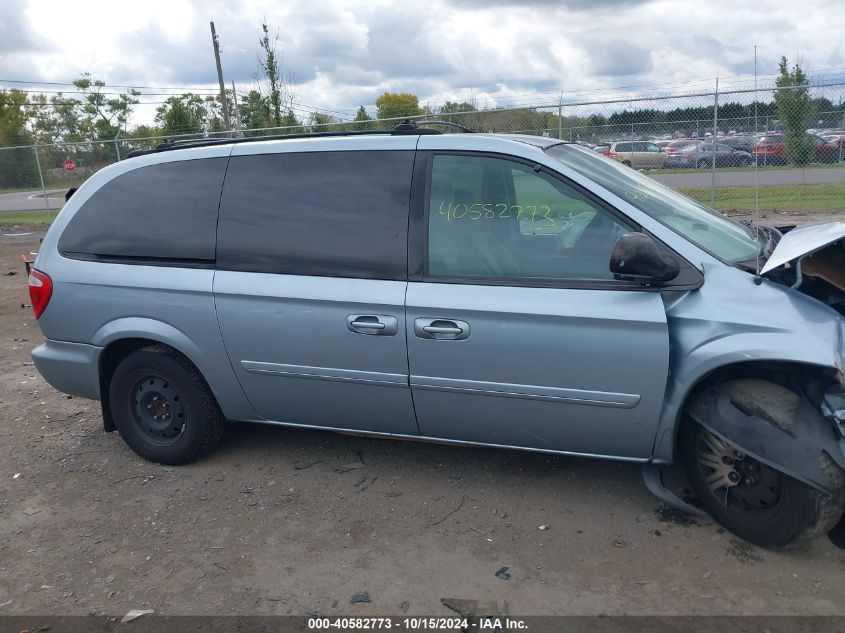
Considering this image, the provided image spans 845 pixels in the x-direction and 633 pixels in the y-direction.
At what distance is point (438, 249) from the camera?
356 centimetres

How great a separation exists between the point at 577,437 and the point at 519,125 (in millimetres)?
10582

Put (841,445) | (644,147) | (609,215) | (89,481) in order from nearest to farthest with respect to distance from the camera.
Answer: (841,445) → (609,215) → (89,481) → (644,147)

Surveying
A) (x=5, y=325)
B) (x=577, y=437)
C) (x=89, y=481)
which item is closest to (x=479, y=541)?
(x=577, y=437)

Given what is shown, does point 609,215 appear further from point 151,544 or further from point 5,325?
point 5,325

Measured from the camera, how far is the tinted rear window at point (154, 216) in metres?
4.07

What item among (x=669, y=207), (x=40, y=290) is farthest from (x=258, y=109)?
(x=669, y=207)

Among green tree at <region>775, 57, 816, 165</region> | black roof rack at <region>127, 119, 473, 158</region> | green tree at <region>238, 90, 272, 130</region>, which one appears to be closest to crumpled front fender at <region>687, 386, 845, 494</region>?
black roof rack at <region>127, 119, 473, 158</region>

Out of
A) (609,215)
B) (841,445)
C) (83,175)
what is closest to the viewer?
(841,445)

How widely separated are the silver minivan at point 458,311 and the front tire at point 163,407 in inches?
0.5

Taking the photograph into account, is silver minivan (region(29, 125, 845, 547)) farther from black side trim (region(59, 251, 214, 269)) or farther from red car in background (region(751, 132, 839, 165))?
red car in background (region(751, 132, 839, 165))

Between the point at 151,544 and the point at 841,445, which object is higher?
the point at 841,445

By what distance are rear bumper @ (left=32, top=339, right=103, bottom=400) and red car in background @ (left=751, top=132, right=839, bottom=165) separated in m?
9.05

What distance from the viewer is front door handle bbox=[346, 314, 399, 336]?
3553 mm

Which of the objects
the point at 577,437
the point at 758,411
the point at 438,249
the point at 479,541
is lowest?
the point at 479,541
